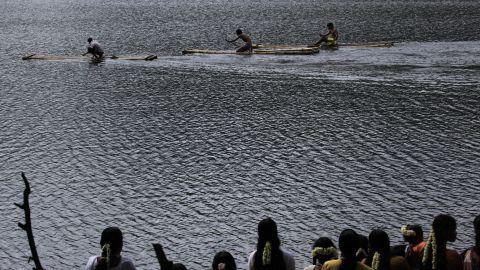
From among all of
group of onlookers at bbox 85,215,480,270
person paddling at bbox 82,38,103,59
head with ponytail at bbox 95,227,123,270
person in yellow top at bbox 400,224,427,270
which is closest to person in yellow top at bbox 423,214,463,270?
group of onlookers at bbox 85,215,480,270

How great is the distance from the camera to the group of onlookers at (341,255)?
12.0 m

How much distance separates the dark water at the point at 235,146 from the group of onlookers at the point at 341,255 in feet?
33.7

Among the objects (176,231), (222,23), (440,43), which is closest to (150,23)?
(222,23)

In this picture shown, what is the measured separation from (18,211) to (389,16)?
69.9m

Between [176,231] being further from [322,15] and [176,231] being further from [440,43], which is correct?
[322,15]

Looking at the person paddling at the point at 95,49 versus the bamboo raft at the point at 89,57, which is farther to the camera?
the person paddling at the point at 95,49

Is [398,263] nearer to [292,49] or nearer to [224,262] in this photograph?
[224,262]

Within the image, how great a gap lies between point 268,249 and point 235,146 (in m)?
23.7

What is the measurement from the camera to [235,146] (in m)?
36.0

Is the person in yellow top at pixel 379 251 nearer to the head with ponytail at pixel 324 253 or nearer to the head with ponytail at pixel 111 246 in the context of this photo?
the head with ponytail at pixel 324 253

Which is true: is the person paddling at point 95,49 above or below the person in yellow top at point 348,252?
below

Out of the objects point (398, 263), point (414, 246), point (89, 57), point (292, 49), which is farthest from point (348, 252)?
point (89, 57)

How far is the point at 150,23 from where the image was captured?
9606 centimetres

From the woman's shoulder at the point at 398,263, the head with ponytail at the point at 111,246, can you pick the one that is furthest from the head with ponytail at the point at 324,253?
the head with ponytail at the point at 111,246
